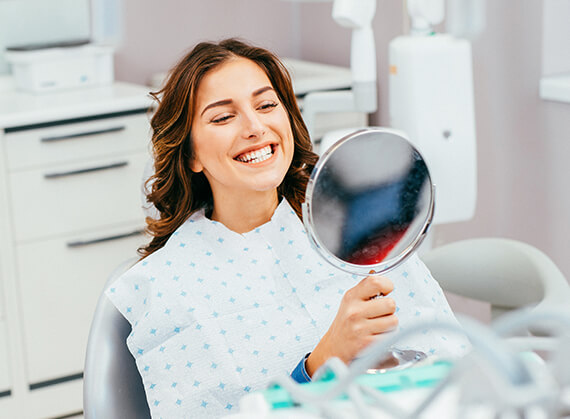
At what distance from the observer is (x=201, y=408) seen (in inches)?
51.2

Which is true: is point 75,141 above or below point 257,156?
below

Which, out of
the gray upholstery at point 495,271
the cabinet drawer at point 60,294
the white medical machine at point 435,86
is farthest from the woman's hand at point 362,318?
the cabinet drawer at point 60,294

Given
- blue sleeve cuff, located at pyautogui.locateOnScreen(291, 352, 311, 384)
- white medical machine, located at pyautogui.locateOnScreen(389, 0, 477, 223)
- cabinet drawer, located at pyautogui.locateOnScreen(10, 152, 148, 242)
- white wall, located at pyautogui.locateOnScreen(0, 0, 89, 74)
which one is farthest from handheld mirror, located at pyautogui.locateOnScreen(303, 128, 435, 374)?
white wall, located at pyautogui.locateOnScreen(0, 0, 89, 74)

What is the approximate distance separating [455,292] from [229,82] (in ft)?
2.42

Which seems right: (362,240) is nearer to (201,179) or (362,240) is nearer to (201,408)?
(201,408)

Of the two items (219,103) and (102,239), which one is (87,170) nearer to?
(102,239)

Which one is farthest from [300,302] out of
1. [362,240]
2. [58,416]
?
[58,416]

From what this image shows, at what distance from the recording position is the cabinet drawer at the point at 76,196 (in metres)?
2.62

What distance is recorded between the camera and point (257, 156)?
1.38 metres

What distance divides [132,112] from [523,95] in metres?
1.17

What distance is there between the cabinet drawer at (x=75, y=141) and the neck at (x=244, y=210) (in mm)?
1198

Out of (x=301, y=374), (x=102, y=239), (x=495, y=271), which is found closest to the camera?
(x=301, y=374)

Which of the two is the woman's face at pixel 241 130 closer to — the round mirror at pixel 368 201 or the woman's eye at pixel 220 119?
the woman's eye at pixel 220 119

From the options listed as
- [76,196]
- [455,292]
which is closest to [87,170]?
[76,196]
